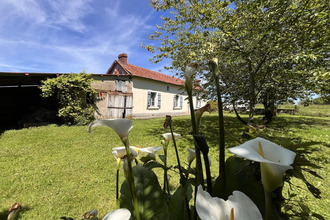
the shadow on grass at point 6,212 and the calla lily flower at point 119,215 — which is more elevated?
the calla lily flower at point 119,215

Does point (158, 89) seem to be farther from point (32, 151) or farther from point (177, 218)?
point (177, 218)

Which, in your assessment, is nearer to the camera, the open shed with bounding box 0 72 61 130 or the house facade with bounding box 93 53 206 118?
the house facade with bounding box 93 53 206 118

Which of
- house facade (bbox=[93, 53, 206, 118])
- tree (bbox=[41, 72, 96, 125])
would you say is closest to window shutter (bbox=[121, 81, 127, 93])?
house facade (bbox=[93, 53, 206, 118])

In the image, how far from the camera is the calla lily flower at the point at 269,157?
38 cm

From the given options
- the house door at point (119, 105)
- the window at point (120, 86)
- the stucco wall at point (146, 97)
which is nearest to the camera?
the house door at point (119, 105)

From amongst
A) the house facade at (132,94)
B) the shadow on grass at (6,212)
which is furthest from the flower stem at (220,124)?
the house facade at (132,94)

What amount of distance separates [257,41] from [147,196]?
5.14 meters

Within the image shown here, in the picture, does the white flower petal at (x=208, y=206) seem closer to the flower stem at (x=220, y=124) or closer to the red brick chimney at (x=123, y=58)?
the flower stem at (x=220, y=124)

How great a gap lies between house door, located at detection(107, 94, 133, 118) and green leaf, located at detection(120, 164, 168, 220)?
1000 cm

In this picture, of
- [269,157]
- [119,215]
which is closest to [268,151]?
[269,157]

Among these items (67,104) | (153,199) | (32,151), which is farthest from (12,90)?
(153,199)

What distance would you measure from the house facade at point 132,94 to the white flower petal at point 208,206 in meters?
8.78

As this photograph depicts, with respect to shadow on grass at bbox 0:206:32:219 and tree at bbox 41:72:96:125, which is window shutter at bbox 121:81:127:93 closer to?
tree at bbox 41:72:96:125

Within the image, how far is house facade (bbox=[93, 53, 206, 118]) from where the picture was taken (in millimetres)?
10297
